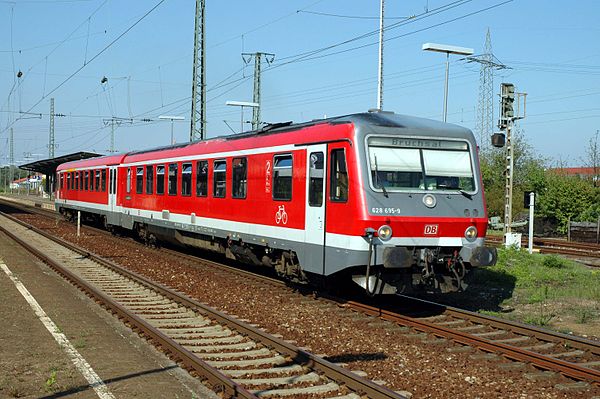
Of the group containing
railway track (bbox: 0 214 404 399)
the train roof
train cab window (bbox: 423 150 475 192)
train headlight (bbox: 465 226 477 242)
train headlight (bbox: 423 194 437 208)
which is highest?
the train roof

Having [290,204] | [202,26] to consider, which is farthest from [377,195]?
[202,26]

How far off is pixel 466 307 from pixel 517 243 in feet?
33.3

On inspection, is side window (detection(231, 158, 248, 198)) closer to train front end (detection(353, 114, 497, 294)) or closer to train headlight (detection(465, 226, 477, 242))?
train front end (detection(353, 114, 497, 294))

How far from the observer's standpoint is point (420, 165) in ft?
34.6

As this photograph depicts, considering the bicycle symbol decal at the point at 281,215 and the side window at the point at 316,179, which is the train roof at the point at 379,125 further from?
the bicycle symbol decal at the point at 281,215

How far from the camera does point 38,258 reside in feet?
60.0

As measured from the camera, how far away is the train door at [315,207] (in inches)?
428

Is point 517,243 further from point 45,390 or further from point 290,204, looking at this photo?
point 45,390

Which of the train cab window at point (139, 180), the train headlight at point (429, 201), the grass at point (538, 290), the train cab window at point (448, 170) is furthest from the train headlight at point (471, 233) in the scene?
the train cab window at point (139, 180)

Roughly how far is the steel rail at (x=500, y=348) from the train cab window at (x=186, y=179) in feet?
25.2

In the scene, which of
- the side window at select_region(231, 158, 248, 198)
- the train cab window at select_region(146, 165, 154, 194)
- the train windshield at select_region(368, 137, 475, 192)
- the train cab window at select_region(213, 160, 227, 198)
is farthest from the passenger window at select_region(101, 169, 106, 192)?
the train windshield at select_region(368, 137, 475, 192)

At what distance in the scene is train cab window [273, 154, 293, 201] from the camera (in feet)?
39.4

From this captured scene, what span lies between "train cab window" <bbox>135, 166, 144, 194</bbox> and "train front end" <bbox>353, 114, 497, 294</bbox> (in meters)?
12.3

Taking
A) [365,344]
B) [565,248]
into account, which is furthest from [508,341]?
[565,248]
